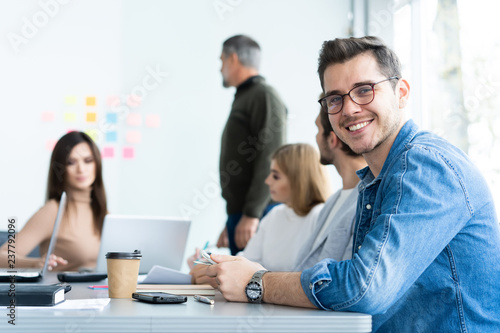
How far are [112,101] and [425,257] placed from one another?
136 inches

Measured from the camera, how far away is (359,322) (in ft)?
3.09

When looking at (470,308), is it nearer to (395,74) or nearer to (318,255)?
(395,74)

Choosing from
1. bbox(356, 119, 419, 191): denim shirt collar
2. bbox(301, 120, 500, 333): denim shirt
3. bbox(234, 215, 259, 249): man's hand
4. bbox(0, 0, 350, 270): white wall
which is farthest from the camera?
bbox(0, 0, 350, 270): white wall

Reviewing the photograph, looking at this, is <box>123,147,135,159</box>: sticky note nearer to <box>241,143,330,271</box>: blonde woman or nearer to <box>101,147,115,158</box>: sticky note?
<box>101,147,115,158</box>: sticky note

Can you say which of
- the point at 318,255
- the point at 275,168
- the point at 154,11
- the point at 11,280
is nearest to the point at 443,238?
the point at 318,255

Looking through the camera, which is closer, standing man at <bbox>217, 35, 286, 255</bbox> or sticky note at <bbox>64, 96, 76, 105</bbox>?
standing man at <bbox>217, 35, 286, 255</bbox>

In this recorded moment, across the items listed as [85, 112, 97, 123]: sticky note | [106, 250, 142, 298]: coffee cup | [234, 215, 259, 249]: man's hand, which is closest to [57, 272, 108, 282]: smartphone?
[106, 250, 142, 298]: coffee cup

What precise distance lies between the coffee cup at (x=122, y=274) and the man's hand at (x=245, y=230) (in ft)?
6.10

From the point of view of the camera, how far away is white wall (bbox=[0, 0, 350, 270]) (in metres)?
4.09

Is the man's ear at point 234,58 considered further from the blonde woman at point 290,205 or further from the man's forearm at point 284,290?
the man's forearm at point 284,290

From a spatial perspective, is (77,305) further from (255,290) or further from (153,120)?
(153,120)

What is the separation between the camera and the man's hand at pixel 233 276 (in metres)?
1.15


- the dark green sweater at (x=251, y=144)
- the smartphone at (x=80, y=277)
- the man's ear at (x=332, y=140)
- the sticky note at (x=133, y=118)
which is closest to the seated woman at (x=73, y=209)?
the smartphone at (x=80, y=277)

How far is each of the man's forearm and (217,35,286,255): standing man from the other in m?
1.96
